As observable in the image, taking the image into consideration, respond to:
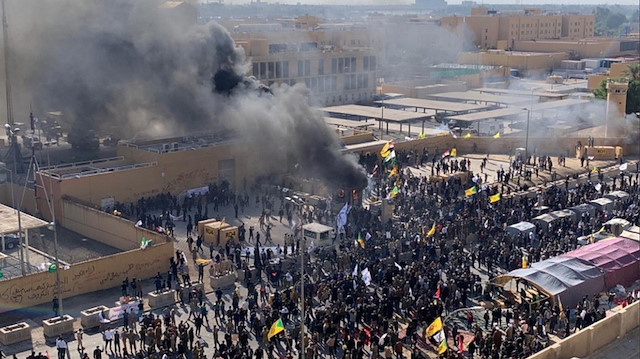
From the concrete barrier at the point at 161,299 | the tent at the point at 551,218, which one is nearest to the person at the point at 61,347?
the concrete barrier at the point at 161,299

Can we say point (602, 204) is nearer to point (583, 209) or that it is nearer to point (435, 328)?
point (583, 209)

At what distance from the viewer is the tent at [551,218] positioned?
3038 centimetres

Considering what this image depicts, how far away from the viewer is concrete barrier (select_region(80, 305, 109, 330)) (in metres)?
21.7

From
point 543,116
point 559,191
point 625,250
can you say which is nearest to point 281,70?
point 543,116

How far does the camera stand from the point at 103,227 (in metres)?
29.5

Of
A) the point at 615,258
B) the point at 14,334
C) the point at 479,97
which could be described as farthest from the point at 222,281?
the point at 479,97

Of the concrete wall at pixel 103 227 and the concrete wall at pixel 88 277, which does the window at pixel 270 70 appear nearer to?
the concrete wall at pixel 103 227

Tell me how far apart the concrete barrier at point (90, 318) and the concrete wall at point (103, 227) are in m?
4.79

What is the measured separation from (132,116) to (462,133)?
21727mm

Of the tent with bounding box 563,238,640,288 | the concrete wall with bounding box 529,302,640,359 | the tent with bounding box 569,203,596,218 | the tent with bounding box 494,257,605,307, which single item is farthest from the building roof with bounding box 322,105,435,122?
the concrete wall with bounding box 529,302,640,359

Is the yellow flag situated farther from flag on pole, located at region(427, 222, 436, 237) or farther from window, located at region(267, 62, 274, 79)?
window, located at region(267, 62, 274, 79)

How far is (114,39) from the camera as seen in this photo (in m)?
44.2

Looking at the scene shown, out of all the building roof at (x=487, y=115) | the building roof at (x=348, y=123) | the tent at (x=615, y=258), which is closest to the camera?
the tent at (x=615, y=258)

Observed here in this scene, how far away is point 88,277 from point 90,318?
305 centimetres
